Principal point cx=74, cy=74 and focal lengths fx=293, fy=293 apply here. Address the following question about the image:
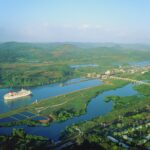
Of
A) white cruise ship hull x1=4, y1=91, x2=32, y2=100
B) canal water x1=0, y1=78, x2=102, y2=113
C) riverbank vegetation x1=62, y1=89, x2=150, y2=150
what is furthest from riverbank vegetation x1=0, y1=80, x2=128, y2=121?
white cruise ship hull x1=4, y1=91, x2=32, y2=100

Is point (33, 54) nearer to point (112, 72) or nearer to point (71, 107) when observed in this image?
point (112, 72)

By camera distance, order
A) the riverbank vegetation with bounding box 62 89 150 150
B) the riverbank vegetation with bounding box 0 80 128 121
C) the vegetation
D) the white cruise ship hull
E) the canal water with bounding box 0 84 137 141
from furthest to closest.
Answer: the white cruise ship hull < the riverbank vegetation with bounding box 0 80 128 121 < the canal water with bounding box 0 84 137 141 < the riverbank vegetation with bounding box 62 89 150 150 < the vegetation

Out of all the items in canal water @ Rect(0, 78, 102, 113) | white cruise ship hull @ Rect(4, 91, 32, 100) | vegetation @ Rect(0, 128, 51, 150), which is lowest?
canal water @ Rect(0, 78, 102, 113)

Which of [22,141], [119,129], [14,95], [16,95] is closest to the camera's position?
[22,141]

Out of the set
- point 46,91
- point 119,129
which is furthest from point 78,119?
point 46,91

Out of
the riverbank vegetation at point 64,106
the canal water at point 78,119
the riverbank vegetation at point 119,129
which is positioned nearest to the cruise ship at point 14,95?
the riverbank vegetation at point 64,106

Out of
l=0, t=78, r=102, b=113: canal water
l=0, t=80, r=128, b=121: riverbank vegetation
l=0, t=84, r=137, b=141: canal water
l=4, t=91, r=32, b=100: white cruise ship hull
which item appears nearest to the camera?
l=0, t=84, r=137, b=141: canal water

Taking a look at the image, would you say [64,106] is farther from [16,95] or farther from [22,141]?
[22,141]

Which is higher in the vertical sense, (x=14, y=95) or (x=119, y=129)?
(x=119, y=129)

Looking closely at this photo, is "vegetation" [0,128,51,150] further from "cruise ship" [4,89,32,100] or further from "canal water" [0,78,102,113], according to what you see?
"cruise ship" [4,89,32,100]
